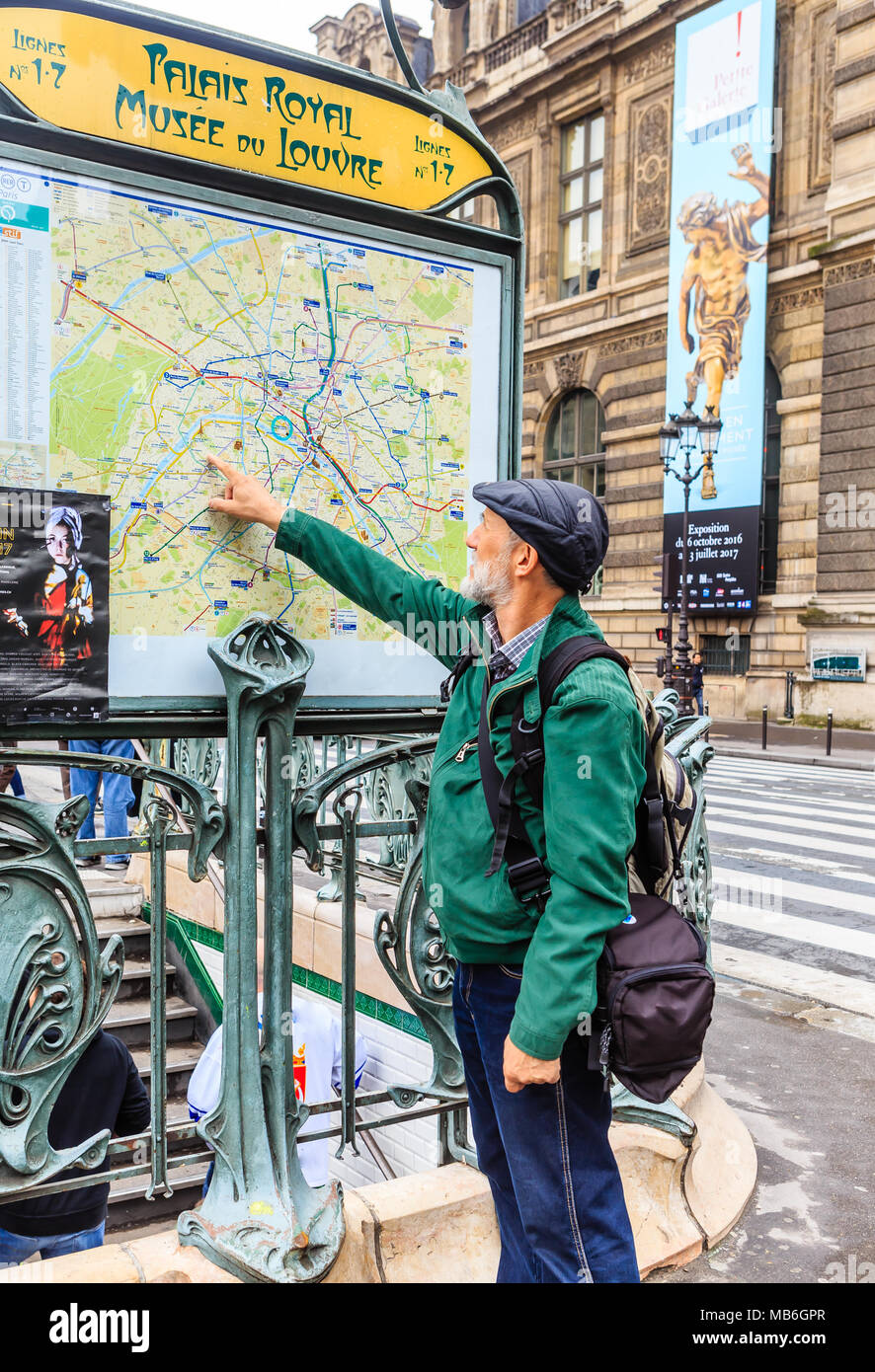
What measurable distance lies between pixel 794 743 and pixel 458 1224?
64.7 feet

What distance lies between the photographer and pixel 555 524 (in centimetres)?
246

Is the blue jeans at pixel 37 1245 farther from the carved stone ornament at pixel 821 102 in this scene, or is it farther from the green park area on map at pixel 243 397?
the carved stone ornament at pixel 821 102

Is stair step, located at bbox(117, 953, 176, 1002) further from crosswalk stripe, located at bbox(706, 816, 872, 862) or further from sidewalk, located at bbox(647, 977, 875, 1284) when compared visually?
crosswalk stripe, located at bbox(706, 816, 872, 862)

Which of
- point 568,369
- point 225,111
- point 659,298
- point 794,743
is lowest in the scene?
point 794,743

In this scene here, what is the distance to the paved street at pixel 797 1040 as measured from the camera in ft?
11.5

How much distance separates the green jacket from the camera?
2184 mm

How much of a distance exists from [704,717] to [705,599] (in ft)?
75.4

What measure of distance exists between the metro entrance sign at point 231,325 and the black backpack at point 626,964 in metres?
0.95

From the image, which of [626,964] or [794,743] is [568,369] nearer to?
[794,743]

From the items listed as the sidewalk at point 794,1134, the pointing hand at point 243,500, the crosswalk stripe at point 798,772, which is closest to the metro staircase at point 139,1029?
the sidewalk at point 794,1134

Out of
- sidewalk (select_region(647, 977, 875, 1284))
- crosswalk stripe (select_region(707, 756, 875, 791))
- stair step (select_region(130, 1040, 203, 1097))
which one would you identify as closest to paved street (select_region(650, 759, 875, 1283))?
sidewalk (select_region(647, 977, 875, 1284))

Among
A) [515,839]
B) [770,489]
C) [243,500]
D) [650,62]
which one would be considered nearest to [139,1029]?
[243,500]
